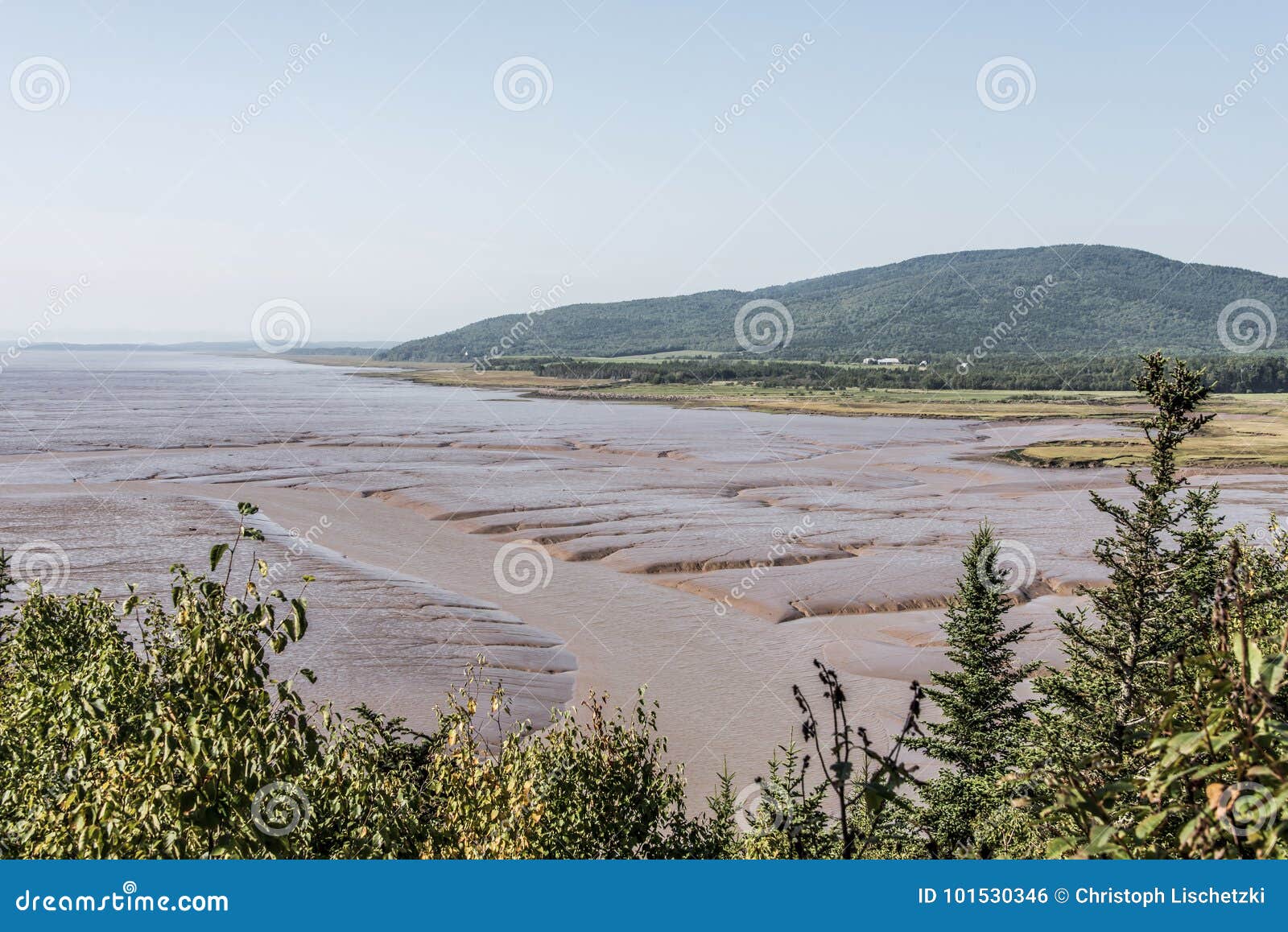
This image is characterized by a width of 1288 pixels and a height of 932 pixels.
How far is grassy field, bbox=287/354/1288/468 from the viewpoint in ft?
231

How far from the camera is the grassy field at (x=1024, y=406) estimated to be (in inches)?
2776

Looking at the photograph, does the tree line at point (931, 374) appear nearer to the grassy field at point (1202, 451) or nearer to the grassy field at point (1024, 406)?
the grassy field at point (1024, 406)

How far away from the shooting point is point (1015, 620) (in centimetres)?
2998

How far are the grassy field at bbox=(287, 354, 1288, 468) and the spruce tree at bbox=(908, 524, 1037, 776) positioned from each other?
4464 cm

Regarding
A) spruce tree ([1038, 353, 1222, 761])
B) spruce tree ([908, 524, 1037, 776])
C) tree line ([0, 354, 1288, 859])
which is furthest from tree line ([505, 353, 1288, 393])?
tree line ([0, 354, 1288, 859])

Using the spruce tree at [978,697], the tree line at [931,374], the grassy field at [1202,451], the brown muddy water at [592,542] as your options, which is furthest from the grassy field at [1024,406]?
the spruce tree at [978,697]

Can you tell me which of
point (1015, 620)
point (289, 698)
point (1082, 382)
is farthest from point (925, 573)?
point (1082, 382)

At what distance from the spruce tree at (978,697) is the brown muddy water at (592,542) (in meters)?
2.34

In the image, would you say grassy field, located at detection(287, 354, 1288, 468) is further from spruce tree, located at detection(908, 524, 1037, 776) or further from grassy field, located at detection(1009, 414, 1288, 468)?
spruce tree, located at detection(908, 524, 1037, 776)

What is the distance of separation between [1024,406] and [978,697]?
109m

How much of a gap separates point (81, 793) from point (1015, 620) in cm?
2844

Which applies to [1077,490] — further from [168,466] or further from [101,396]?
[101,396]

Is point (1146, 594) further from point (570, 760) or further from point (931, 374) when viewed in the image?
point (931, 374)

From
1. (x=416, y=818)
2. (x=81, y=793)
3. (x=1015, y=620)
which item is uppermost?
(x=81, y=793)
